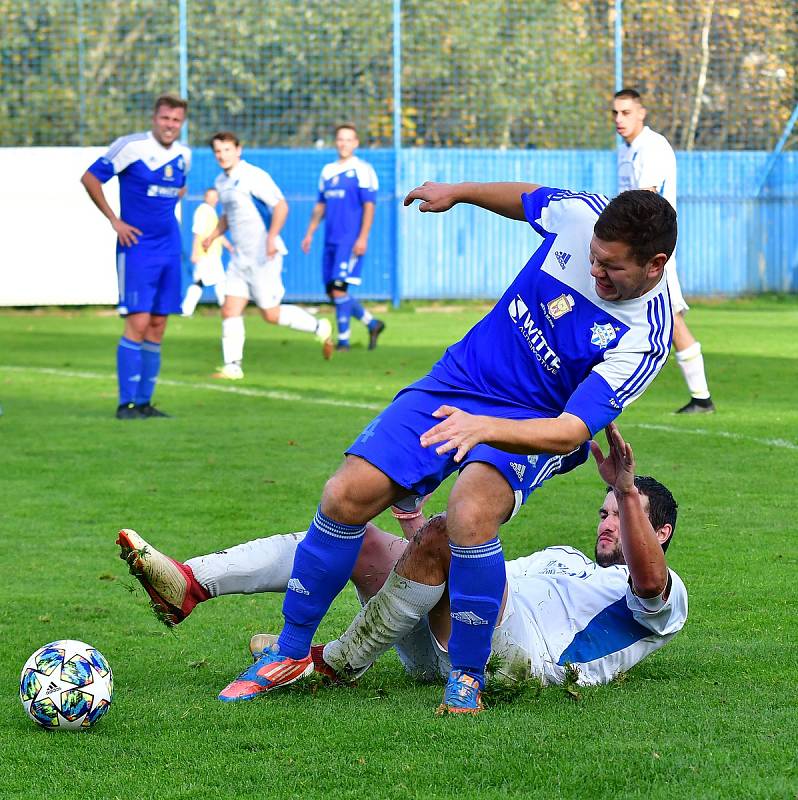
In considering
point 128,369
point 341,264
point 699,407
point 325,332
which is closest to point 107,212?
point 128,369

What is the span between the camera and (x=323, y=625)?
18.0 ft

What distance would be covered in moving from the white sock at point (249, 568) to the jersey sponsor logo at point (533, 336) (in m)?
1.04

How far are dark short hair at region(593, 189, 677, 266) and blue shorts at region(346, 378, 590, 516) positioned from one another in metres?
0.63

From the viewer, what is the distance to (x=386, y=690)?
454 cm

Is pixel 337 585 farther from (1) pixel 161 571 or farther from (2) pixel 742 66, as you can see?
(2) pixel 742 66

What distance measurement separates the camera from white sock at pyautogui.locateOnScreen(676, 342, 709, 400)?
10.5m

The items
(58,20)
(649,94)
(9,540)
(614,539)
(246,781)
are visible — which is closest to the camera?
(246,781)

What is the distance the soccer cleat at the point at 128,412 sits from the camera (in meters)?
11.2

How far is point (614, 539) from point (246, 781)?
1727mm

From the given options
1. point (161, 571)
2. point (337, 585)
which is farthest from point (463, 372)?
point (161, 571)

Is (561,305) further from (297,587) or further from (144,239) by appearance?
(144,239)

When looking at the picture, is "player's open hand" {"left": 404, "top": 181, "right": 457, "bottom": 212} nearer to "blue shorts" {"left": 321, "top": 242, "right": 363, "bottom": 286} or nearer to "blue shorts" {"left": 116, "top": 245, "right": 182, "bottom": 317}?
"blue shorts" {"left": 116, "top": 245, "right": 182, "bottom": 317}

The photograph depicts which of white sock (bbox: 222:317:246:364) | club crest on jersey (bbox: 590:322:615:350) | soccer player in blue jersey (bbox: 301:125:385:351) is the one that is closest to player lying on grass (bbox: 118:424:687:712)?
club crest on jersey (bbox: 590:322:615:350)

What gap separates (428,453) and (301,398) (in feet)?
26.0
